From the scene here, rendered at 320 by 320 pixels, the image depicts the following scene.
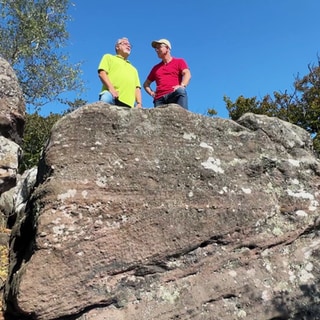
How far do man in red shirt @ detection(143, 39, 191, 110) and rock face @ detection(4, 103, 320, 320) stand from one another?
158 centimetres

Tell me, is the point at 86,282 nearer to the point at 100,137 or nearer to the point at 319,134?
the point at 100,137

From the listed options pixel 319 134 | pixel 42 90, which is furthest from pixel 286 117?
pixel 42 90

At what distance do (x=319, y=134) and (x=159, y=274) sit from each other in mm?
17635

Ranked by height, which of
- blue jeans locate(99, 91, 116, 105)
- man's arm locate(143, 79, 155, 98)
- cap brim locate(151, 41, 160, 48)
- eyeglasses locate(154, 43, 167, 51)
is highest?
cap brim locate(151, 41, 160, 48)

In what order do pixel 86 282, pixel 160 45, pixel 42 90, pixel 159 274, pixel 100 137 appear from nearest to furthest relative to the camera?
pixel 86 282
pixel 159 274
pixel 100 137
pixel 160 45
pixel 42 90

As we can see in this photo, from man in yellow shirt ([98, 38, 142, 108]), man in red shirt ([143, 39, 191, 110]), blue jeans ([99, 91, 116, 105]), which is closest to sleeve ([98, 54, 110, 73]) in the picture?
man in yellow shirt ([98, 38, 142, 108])

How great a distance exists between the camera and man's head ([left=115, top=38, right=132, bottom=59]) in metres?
7.34

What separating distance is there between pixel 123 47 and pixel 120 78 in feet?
2.16

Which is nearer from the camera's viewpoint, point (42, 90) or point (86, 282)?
point (86, 282)

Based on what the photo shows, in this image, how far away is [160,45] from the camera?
24.1ft

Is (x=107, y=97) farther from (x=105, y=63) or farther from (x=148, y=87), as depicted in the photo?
(x=148, y=87)

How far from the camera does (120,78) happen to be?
278 inches

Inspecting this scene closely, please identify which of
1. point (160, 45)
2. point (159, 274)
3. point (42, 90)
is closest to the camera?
point (159, 274)

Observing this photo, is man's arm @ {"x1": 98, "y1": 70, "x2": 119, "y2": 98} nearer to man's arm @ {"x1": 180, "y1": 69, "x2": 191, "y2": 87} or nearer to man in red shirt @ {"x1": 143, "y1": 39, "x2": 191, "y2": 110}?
man in red shirt @ {"x1": 143, "y1": 39, "x2": 191, "y2": 110}
